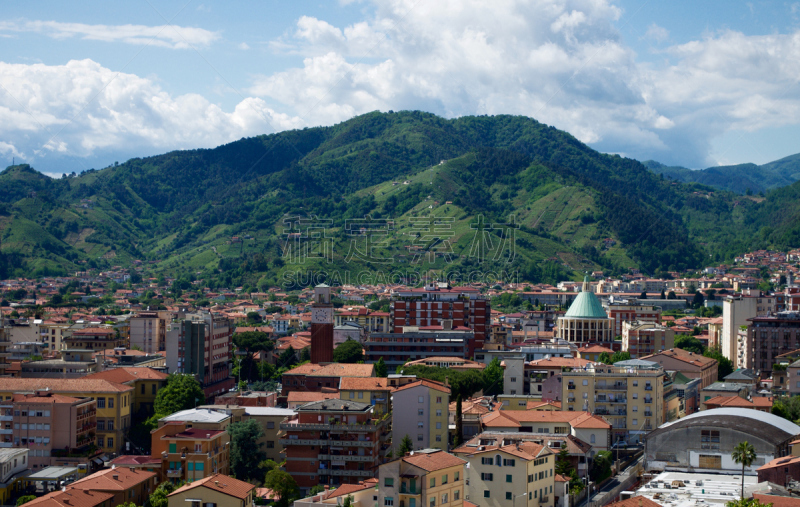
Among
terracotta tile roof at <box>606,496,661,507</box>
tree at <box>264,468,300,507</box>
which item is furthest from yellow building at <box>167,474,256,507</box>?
terracotta tile roof at <box>606,496,661,507</box>

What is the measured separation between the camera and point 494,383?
67.8m

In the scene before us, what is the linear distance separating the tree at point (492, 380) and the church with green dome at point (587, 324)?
24922 millimetres

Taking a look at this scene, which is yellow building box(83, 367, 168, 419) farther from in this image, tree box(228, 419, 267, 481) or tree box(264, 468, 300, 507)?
tree box(264, 468, 300, 507)

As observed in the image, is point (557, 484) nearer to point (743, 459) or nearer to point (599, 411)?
point (743, 459)

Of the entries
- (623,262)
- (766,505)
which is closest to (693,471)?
(766,505)

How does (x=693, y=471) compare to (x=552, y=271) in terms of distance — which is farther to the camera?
(x=552, y=271)

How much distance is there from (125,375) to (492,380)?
24387 millimetres

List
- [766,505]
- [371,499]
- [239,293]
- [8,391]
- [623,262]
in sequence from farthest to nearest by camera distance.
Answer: [623,262], [239,293], [8,391], [371,499], [766,505]

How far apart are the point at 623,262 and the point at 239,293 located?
76867mm

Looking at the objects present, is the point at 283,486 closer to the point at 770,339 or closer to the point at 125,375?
the point at 125,375

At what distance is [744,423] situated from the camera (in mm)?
47938

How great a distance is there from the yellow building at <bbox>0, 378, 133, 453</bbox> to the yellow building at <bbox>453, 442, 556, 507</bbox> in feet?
70.9

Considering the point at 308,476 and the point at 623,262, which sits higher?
the point at 623,262

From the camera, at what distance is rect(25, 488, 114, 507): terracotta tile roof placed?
124ft
